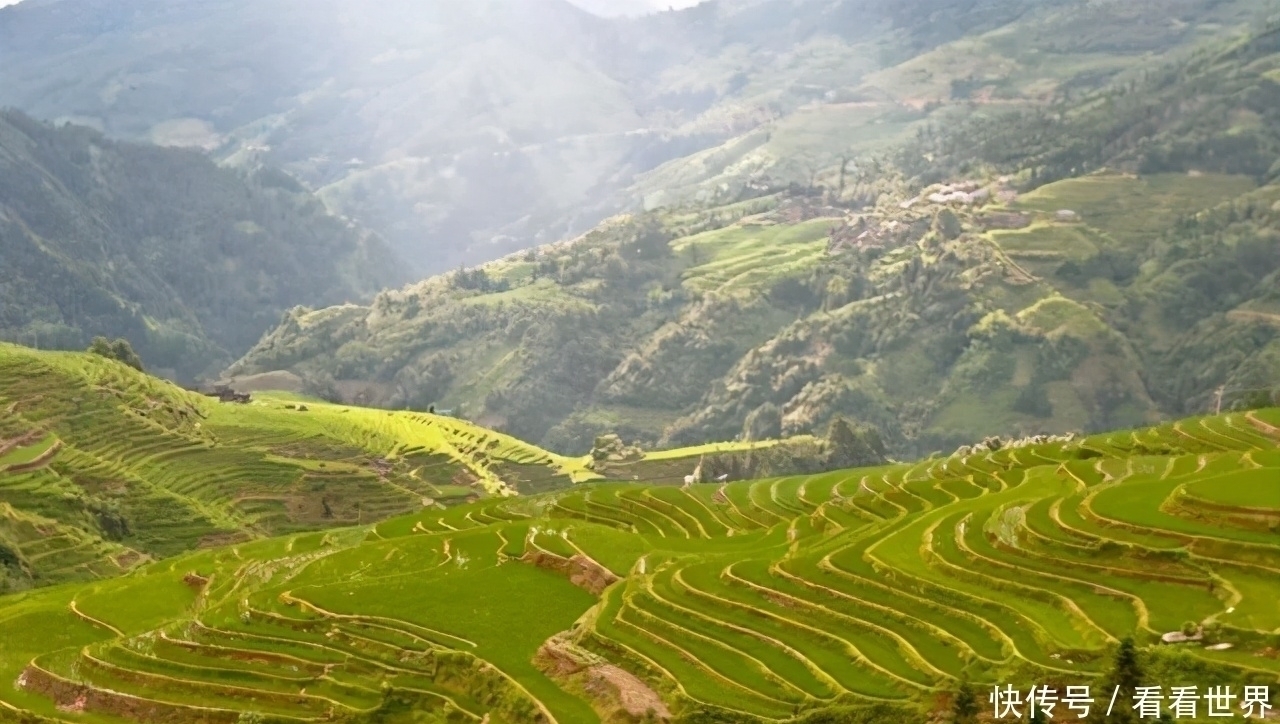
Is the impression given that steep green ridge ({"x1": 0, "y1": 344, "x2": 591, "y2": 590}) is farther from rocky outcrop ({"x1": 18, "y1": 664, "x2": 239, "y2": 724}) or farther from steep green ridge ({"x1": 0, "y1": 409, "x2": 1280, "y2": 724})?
rocky outcrop ({"x1": 18, "y1": 664, "x2": 239, "y2": 724})

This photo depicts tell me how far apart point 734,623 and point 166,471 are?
6600 cm

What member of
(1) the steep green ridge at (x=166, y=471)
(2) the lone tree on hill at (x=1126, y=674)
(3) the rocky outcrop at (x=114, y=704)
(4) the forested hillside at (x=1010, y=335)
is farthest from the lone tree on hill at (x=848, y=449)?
(2) the lone tree on hill at (x=1126, y=674)

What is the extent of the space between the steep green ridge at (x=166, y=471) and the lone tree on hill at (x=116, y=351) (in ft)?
23.0

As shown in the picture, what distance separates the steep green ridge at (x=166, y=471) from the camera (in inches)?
2798

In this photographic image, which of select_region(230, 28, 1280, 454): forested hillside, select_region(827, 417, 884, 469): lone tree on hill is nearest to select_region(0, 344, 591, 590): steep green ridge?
select_region(827, 417, 884, 469): lone tree on hill

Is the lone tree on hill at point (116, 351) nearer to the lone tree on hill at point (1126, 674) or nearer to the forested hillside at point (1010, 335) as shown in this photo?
the forested hillside at point (1010, 335)

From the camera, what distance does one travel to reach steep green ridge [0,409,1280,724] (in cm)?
2344

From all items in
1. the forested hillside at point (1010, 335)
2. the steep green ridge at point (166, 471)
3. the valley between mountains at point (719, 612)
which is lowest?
the forested hillside at point (1010, 335)

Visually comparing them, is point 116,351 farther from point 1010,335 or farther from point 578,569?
point 1010,335

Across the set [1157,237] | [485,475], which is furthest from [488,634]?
[1157,237]

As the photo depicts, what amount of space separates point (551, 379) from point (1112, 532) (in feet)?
558

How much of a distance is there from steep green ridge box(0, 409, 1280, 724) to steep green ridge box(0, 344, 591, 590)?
32155mm

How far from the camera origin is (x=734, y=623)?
92.1 feet

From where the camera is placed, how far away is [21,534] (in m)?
66.5
